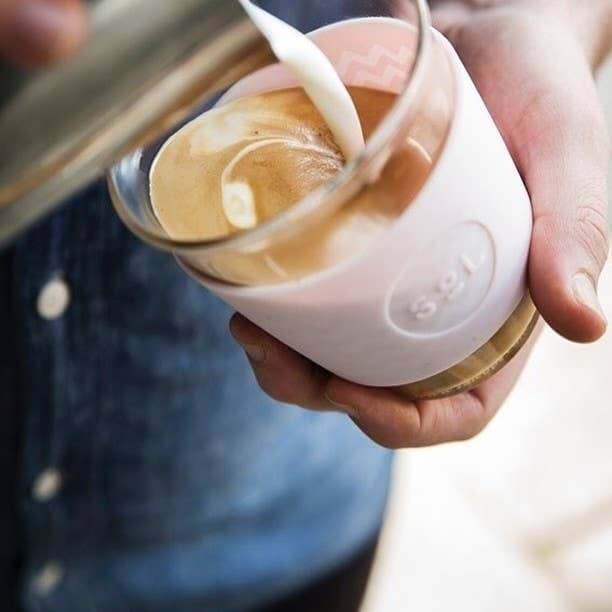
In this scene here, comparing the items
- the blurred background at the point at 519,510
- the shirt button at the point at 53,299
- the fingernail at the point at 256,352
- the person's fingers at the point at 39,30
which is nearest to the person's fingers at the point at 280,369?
the fingernail at the point at 256,352

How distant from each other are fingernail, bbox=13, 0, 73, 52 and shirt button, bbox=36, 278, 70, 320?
0.27 metres

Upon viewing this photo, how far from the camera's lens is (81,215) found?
1.60 ft

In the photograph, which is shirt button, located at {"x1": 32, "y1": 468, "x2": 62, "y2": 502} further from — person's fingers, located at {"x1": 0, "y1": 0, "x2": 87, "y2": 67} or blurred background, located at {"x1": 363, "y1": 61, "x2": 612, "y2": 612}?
blurred background, located at {"x1": 363, "y1": 61, "x2": 612, "y2": 612}

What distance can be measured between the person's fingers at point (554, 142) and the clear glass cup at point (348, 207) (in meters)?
0.08

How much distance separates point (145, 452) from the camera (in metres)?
0.59

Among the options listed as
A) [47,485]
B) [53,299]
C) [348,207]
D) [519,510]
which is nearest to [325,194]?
[348,207]

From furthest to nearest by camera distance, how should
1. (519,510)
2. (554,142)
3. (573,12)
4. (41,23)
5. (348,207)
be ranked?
(519,510) < (573,12) < (554,142) < (348,207) < (41,23)

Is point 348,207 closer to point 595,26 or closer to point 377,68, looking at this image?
point 377,68

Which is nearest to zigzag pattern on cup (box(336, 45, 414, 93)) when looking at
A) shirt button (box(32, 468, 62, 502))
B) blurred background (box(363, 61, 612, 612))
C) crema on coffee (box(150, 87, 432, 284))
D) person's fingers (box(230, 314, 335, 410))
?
crema on coffee (box(150, 87, 432, 284))

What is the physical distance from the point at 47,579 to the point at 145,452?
103 millimetres

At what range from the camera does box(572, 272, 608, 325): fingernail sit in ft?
1.30

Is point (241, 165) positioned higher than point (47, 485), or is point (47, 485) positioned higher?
point (241, 165)

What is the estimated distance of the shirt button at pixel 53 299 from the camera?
49 centimetres

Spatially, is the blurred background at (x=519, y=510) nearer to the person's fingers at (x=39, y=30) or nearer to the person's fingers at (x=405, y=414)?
the person's fingers at (x=405, y=414)
